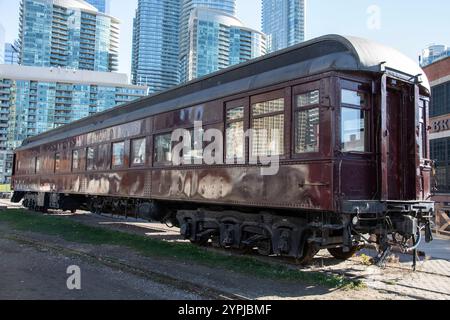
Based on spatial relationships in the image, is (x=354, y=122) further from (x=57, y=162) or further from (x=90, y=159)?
(x=57, y=162)

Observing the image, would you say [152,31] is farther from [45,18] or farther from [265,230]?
[265,230]

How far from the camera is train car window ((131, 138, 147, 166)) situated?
12.2 metres

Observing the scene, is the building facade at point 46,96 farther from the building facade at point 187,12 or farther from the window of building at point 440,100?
the window of building at point 440,100

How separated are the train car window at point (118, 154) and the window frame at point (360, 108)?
7709 millimetres

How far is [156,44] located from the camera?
145m

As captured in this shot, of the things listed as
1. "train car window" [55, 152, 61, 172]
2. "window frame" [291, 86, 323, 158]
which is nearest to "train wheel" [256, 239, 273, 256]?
"window frame" [291, 86, 323, 158]

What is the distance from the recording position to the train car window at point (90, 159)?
15.2 m

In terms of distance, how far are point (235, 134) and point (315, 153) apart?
217 cm

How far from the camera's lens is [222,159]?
30.3 ft

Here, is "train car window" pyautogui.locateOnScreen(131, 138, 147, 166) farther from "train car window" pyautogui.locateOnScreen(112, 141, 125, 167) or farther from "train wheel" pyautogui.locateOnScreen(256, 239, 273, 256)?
"train wheel" pyautogui.locateOnScreen(256, 239, 273, 256)

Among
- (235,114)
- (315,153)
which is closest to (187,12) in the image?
(235,114)
